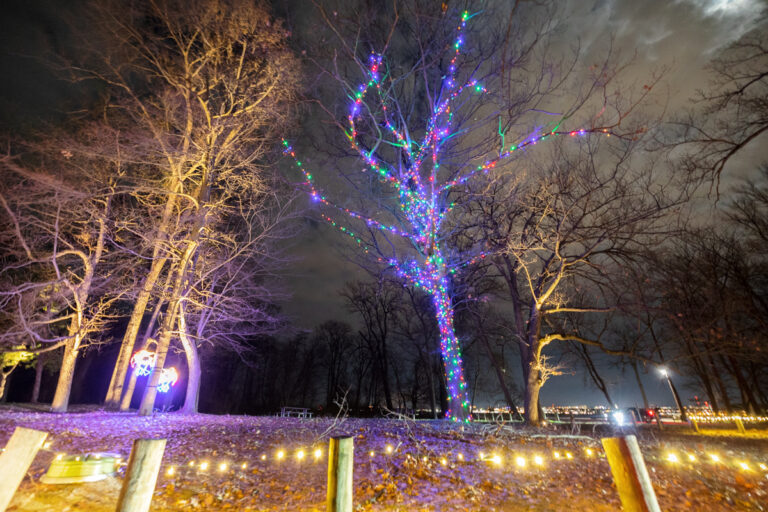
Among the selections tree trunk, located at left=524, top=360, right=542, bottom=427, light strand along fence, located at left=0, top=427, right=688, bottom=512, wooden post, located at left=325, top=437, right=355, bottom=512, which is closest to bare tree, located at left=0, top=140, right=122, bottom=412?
light strand along fence, located at left=0, top=427, right=688, bottom=512

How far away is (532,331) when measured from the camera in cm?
1133

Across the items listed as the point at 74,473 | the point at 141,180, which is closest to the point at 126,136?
the point at 141,180

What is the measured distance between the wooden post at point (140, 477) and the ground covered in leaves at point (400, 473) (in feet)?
5.73

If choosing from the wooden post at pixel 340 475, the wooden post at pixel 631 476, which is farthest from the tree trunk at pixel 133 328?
the wooden post at pixel 631 476

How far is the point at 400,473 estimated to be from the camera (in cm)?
459

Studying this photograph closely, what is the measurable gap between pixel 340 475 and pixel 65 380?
14.8 m

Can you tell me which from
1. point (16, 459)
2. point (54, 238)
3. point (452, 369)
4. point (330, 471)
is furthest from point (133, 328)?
point (330, 471)

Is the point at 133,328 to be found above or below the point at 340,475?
above

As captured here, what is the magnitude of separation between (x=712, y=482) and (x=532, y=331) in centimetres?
663

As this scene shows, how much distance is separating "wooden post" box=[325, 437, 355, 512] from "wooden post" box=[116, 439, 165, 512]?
1.11 meters

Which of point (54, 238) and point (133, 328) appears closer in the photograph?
point (54, 238)

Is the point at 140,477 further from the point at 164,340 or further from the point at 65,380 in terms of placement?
the point at 65,380

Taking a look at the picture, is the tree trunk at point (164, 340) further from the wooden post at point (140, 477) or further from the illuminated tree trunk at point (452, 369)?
the wooden post at point (140, 477)

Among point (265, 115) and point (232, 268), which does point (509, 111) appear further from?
point (232, 268)
